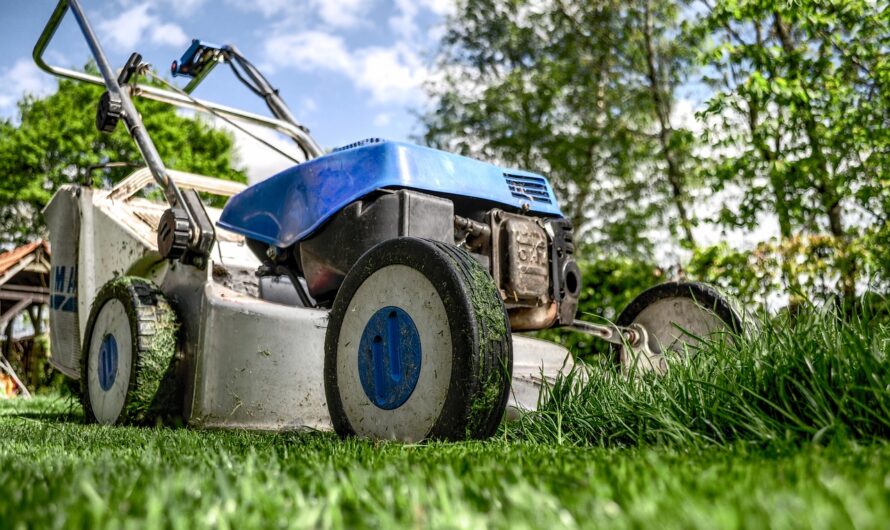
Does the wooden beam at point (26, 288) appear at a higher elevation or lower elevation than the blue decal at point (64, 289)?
lower

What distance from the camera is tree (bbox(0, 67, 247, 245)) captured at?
19406mm

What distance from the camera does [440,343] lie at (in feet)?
6.82

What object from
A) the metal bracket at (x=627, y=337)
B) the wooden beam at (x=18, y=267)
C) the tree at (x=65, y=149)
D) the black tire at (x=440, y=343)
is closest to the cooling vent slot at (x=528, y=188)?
the metal bracket at (x=627, y=337)

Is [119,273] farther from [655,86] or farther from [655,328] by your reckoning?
[655,86]

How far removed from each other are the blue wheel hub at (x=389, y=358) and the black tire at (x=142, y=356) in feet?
4.15

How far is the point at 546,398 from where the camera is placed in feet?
8.29

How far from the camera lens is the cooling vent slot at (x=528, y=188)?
A: 3.22 m

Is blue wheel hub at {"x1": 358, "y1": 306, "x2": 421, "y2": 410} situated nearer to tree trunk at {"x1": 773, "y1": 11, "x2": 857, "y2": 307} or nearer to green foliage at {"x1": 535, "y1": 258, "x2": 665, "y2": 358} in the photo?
tree trunk at {"x1": 773, "y1": 11, "x2": 857, "y2": 307}

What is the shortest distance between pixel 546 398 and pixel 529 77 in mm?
15593

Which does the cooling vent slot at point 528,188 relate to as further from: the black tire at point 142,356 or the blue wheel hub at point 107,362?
the blue wheel hub at point 107,362

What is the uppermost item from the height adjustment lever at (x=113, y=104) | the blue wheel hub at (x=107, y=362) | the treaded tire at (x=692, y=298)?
the height adjustment lever at (x=113, y=104)

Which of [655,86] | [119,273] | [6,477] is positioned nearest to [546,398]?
[6,477]

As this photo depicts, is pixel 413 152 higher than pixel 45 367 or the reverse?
higher

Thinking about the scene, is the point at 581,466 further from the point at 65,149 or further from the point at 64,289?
the point at 65,149
